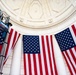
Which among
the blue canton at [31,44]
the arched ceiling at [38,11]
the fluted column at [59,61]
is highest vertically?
the arched ceiling at [38,11]

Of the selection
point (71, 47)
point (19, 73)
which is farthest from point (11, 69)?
point (71, 47)

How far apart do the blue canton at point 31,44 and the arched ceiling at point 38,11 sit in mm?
851

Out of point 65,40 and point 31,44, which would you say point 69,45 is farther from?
point 31,44

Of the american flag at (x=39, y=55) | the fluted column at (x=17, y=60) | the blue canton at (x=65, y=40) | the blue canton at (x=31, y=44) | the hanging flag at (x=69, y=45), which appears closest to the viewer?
the hanging flag at (x=69, y=45)

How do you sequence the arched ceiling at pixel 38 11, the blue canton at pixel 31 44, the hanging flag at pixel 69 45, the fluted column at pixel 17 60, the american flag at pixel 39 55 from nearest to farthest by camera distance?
the hanging flag at pixel 69 45 → the american flag at pixel 39 55 → the fluted column at pixel 17 60 → the blue canton at pixel 31 44 → the arched ceiling at pixel 38 11

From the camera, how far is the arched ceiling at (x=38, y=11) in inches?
313

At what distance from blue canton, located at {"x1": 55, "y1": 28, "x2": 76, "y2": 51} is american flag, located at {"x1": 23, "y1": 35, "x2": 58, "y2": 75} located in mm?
460

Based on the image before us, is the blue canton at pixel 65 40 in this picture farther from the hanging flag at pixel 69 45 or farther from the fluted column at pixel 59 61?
the fluted column at pixel 59 61

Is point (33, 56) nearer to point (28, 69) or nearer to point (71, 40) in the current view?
point (28, 69)

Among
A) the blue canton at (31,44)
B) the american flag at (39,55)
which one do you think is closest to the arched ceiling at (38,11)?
the blue canton at (31,44)

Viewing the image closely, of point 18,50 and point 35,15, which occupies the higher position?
point 35,15

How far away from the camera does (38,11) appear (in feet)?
28.3

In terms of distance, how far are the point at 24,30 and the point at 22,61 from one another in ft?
5.52

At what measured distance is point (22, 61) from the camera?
23.9 feet
